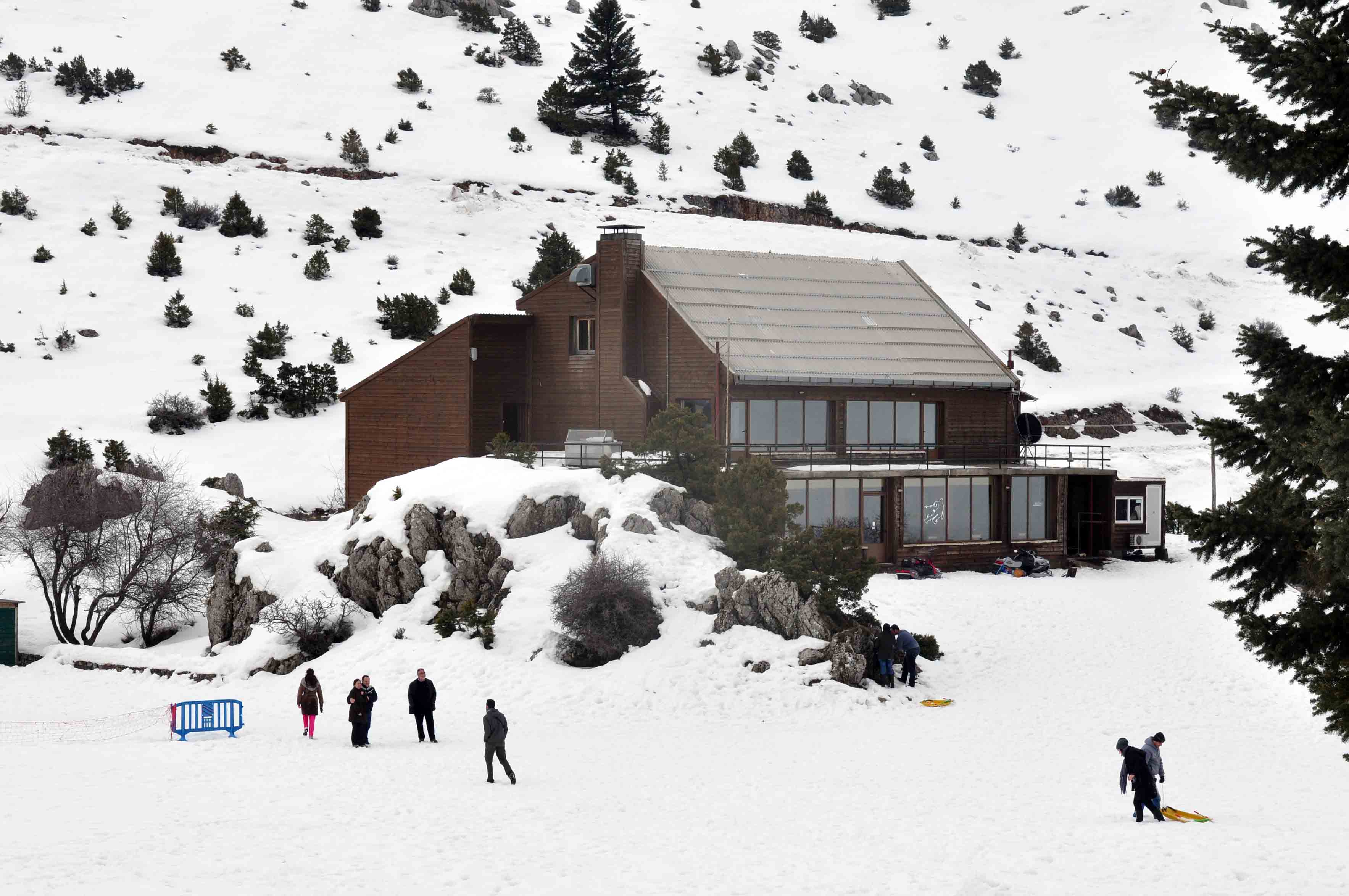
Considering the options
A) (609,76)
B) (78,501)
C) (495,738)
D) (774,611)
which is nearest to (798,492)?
(774,611)

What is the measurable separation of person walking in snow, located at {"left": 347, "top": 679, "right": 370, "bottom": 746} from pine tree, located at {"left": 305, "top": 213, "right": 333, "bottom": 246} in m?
55.3

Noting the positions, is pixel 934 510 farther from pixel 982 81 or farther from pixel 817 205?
pixel 982 81

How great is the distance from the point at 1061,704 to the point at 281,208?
6291cm

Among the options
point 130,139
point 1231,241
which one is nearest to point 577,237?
point 130,139

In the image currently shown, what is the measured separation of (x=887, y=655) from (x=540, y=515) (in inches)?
402

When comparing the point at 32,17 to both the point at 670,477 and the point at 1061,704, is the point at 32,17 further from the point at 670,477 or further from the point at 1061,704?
the point at 1061,704

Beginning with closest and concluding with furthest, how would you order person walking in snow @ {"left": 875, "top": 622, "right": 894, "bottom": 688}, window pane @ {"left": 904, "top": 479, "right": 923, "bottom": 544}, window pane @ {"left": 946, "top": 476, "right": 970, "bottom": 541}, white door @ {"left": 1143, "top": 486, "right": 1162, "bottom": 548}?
person walking in snow @ {"left": 875, "top": 622, "right": 894, "bottom": 688} → window pane @ {"left": 904, "top": 479, "right": 923, "bottom": 544} → window pane @ {"left": 946, "top": 476, "right": 970, "bottom": 541} → white door @ {"left": 1143, "top": 486, "right": 1162, "bottom": 548}

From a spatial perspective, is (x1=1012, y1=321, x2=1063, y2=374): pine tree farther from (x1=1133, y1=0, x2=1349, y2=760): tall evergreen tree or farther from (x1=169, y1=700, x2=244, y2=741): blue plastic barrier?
(x1=1133, y1=0, x2=1349, y2=760): tall evergreen tree

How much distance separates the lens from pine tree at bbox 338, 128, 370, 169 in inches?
3366

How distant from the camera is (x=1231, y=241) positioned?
97688mm

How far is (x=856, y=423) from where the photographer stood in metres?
42.4

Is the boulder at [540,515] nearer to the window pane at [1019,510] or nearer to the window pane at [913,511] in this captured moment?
the window pane at [913,511]

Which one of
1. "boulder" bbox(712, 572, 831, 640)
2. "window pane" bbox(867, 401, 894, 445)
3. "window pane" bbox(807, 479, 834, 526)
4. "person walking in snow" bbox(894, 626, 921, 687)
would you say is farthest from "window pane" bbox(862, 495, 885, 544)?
"person walking in snow" bbox(894, 626, 921, 687)

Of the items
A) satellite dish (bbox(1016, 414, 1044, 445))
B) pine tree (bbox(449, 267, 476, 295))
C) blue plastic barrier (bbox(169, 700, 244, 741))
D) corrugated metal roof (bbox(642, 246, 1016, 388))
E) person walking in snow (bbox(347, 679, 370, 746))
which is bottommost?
blue plastic barrier (bbox(169, 700, 244, 741))
